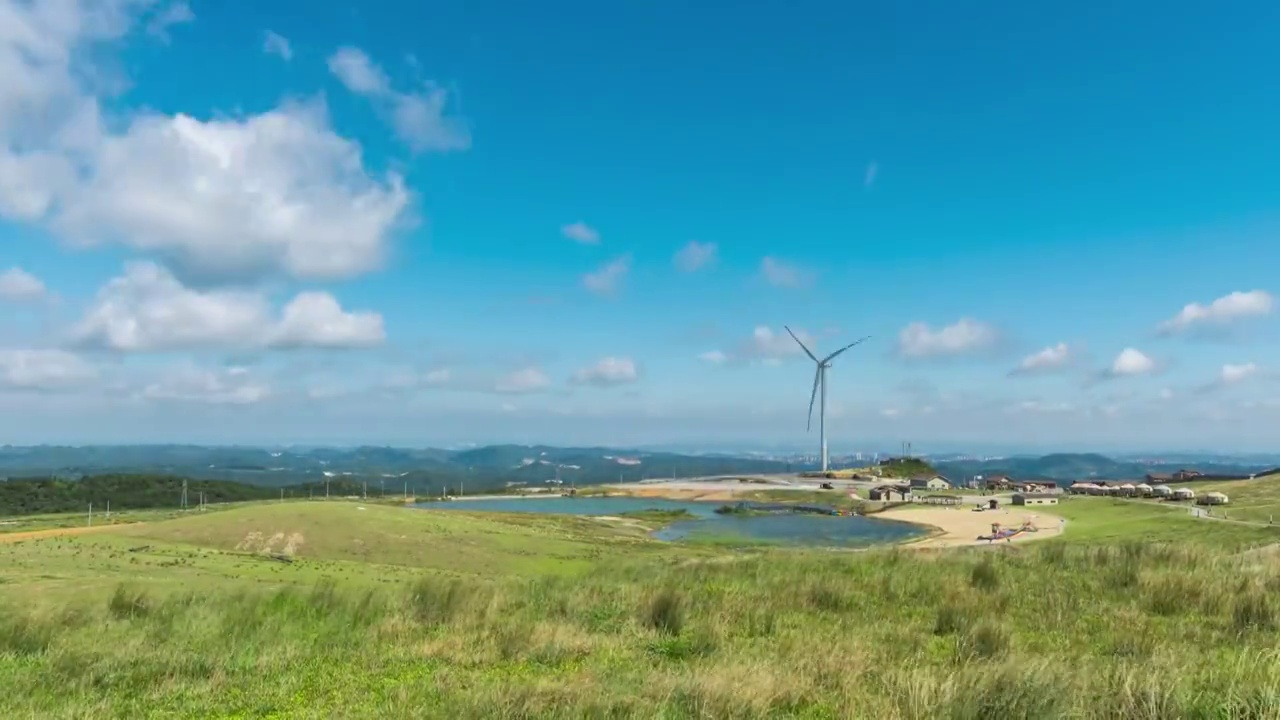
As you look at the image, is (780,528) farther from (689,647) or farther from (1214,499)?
(689,647)

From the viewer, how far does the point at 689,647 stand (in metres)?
8.59

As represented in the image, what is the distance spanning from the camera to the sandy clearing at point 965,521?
50750 mm

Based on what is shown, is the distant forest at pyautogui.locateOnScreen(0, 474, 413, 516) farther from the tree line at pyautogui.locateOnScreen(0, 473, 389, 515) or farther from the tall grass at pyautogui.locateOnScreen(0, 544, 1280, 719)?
the tall grass at pyautogui.locateOnScreen(0, 544, 1280, 719)

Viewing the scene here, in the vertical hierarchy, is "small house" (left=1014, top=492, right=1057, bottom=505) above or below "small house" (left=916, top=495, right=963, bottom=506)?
above

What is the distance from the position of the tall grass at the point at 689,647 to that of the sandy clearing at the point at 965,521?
119 ft

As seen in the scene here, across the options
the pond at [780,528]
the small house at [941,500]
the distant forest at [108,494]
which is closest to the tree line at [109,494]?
the distant forest at [108,494]

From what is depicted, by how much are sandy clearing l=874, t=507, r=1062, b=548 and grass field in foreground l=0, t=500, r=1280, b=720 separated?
35.4 meters

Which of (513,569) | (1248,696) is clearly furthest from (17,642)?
(513,569)

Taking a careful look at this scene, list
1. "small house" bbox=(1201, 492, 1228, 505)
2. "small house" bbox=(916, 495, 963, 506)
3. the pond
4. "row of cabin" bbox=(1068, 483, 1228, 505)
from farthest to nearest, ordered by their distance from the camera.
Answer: "small house" bbox=(916, 495, 963, 506), the pond, "row of cabin" bbox=(1068, 483, 1228, 505), "small house" bbox=(1201, 492, 1228, 505)

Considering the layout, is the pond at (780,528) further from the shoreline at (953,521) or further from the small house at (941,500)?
the small house at (941,500)

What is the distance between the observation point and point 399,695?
6.68 meters

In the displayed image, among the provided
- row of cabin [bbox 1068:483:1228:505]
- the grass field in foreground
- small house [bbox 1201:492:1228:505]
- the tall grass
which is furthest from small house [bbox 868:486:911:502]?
the tall grass

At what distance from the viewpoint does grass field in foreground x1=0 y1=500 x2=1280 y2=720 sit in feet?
19.8

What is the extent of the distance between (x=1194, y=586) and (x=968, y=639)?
17.9 ft
